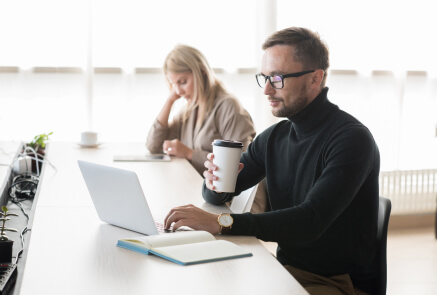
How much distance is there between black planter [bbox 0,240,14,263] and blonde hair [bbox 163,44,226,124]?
1.75 meters

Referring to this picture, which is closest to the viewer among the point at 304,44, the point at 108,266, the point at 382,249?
the point at 108,266

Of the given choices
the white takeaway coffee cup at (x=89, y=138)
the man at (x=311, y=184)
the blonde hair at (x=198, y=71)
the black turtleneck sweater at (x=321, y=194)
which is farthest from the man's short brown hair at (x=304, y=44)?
the white takeaway coffee cup at (x=89, y=138)

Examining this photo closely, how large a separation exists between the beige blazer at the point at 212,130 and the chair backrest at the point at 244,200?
30.9 inches

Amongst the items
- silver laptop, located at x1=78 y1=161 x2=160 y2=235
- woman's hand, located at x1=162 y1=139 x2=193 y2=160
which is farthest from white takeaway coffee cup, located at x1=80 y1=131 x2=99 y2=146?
silver laptop, located at x1=78 y1=161 x2=160 y2=235

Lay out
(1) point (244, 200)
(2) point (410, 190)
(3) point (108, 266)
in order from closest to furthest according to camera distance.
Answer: (3) point (108, 266)
(1) point (244, 200)
(2) point (410, 190)

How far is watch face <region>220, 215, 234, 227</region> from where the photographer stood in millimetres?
1697

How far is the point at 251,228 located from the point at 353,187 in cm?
32

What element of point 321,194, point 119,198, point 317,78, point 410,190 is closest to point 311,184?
point 321,194

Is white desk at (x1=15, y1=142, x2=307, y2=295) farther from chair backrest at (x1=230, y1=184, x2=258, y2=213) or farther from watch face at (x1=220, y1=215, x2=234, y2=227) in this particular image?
chair backrest at (x1=230, y1=184, x2=258, y2=213)

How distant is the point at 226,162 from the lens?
187 centimetres

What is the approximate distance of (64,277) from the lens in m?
1.38

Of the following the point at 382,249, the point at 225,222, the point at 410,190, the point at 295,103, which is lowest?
the point at 410,190

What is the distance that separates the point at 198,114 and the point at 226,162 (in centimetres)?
152

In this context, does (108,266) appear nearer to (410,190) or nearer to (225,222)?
(225,222)
